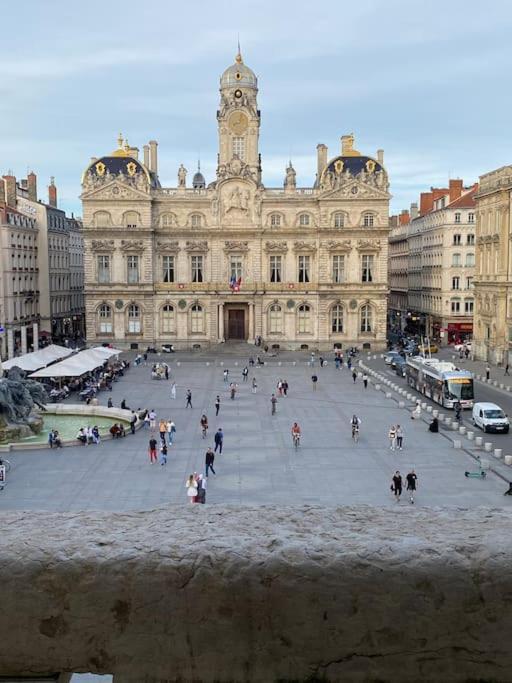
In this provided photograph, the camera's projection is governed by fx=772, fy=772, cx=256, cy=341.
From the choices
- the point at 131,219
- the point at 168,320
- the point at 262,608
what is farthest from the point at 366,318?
the point at 262,608

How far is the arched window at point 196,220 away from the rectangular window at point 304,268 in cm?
1201

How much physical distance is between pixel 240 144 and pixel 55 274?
30.4m

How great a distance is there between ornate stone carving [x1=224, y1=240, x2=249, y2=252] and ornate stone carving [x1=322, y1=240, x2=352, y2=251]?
29.1 feet

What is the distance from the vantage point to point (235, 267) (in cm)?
8781

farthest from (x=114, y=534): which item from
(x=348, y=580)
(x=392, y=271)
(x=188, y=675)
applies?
(x=392, y=271)

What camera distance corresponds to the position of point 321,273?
285 ft

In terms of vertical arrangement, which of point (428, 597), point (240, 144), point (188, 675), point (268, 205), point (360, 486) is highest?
point (240, 144)

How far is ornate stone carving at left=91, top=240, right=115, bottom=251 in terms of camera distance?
8612cm

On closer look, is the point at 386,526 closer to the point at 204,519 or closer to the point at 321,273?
the point at 204,519

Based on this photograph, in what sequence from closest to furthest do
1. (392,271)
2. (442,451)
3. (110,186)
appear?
1. (442,451)
2. (110,186)
3. (392,271)

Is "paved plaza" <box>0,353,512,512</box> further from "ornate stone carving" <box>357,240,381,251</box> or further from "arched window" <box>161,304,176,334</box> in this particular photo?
"ornate stone carving" <box>357,240,381,251</box>

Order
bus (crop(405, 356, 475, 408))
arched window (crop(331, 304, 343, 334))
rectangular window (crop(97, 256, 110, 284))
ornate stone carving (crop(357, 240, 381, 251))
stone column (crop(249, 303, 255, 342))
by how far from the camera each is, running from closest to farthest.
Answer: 1. bus (crop(405, 356, 475, 408))
2. ornate stone carving (crop(357, 240, 381, 251))
3. rectangular window (crop(97, 256, 110, 284))
4. arched window (crop(331, 304, 343, 334))
5. stone column (crop(249, 303, 255, 342))

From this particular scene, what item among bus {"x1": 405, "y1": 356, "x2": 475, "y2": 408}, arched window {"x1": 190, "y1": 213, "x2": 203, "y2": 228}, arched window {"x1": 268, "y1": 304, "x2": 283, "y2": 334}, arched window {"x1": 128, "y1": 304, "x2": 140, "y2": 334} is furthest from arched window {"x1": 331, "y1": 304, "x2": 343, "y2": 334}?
bus {"x1": 405, "y1": 356, "x2": 475, "y2": 408}

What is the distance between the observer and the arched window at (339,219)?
282 ft
